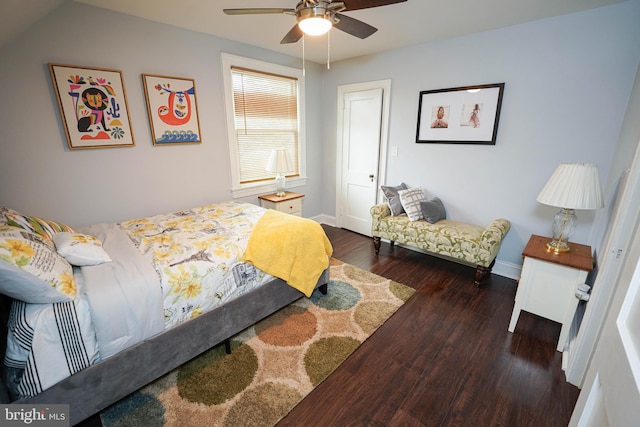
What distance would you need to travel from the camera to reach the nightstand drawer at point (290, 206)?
141 inches

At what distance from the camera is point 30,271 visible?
4.06 ft

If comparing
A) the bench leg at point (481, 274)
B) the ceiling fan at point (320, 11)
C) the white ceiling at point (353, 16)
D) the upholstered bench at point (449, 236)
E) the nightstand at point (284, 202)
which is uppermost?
→ the white ceiling at point (353, 16)

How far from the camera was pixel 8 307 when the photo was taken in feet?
4.36

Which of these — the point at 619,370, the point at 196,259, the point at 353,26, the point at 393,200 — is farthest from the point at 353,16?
the point at 619,370

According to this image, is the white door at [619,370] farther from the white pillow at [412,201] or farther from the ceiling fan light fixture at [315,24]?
the white pillow at [412,201]

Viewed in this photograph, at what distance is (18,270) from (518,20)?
12.8 feet

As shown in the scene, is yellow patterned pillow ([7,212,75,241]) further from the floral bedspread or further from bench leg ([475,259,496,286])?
bench leg ([475,259,496,286])

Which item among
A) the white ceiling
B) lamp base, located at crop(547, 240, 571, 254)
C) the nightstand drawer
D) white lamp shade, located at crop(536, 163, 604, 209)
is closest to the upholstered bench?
lamp base, located at crop(547, 240, 571, 254)

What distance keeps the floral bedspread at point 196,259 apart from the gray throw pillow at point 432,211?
1895 millimetres

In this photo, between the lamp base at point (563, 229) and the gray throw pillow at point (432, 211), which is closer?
the lamp base at point (563, 229)

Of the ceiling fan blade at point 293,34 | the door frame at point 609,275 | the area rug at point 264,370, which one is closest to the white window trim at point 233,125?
the ceiling fan blade at point 293,34

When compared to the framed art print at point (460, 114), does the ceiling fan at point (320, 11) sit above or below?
above

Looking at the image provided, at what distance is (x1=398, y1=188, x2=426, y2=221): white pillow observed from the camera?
127 inches

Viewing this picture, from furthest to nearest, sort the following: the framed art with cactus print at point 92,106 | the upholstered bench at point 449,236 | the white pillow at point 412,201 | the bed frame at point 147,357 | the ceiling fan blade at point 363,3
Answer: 1. the white pillow at point 412,201
2. the upholstered bench at point 449,236
3. the framed art with cactus print at point 92,106
4. the ceiling fan blade at point 363,3
5. the bed frame at point 147,357
